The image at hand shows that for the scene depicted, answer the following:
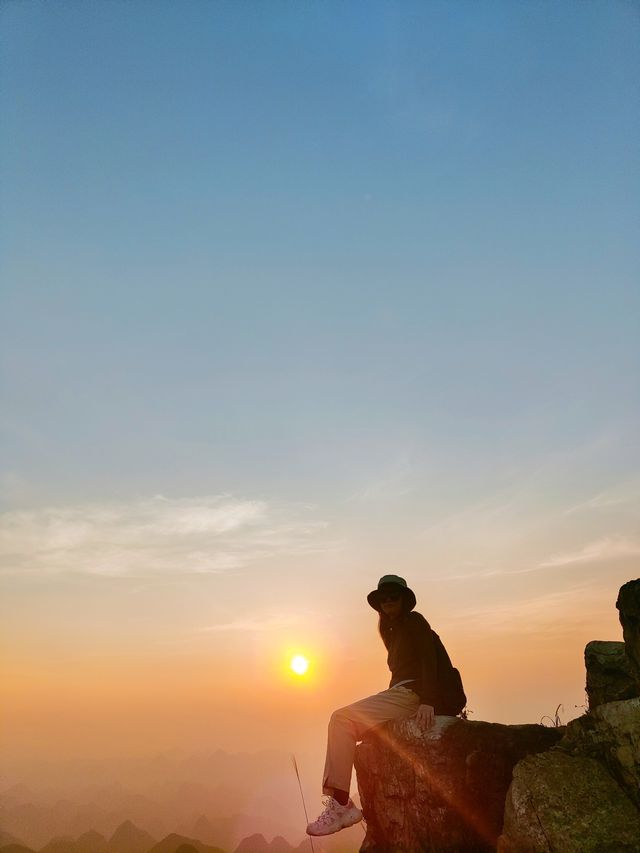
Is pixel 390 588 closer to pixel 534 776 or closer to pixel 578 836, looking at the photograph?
pixel 534 776

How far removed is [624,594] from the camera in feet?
26.3

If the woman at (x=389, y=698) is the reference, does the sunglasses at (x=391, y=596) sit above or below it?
above

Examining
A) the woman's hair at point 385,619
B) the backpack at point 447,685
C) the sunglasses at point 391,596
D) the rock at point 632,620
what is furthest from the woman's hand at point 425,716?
the rock at point 632,620

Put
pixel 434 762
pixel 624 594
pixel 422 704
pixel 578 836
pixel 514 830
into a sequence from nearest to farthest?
pixel 578 836 < pixel 514 830 < pixel 624 594 < pixel 434 762 < pixel 422 704

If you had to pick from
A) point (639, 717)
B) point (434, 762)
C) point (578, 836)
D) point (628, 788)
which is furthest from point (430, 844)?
point (639, 717)

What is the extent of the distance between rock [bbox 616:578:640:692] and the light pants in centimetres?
348

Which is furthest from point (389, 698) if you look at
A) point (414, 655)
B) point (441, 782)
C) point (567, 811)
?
point (567, 811)

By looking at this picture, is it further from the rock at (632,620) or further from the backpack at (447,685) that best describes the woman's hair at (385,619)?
the rock at (632,620)

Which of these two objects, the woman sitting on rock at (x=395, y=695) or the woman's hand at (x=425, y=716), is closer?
the woman sitting on rock at (x=395, y=695)

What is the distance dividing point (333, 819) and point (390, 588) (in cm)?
364

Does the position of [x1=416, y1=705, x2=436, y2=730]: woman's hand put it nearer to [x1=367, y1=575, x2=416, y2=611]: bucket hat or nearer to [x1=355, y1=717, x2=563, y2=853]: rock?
[x1=355, y1=717, x2=563, y2=853]: rock

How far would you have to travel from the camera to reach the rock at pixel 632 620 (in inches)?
305

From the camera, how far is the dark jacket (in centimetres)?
962

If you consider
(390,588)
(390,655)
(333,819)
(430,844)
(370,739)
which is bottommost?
(430,844)
